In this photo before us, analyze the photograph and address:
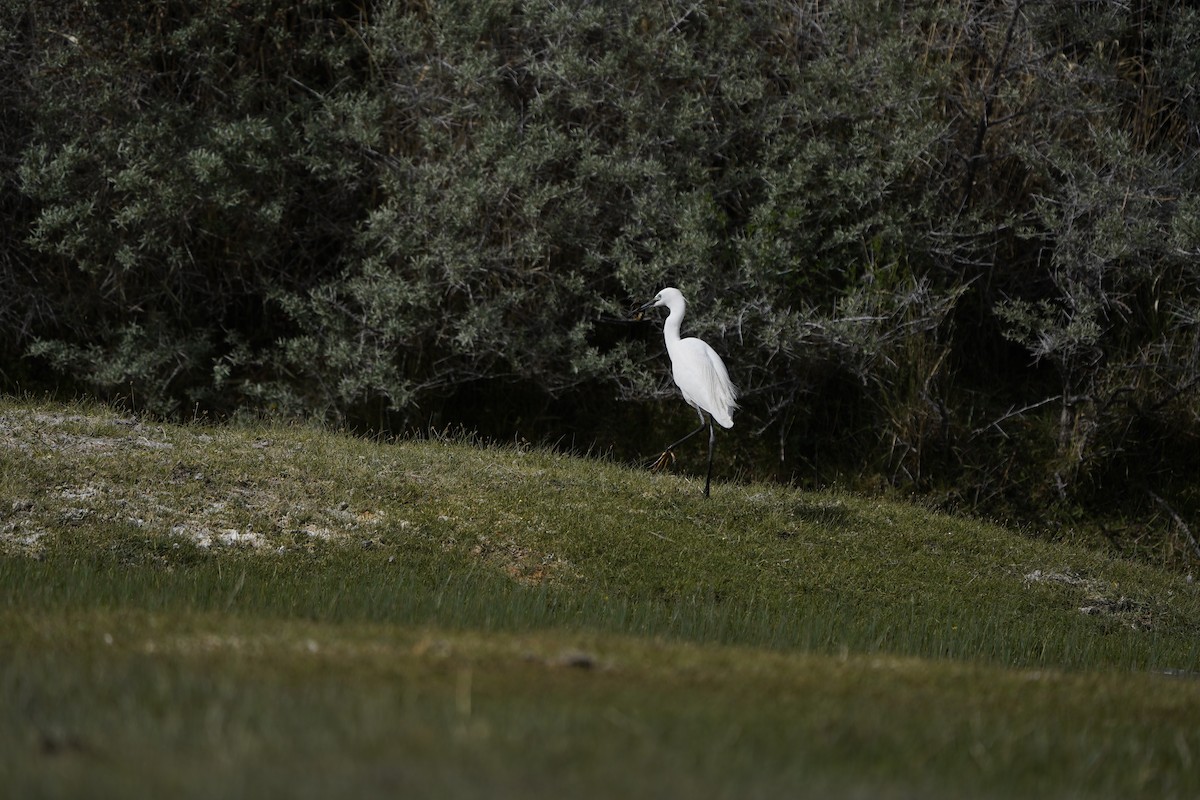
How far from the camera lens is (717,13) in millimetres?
14922

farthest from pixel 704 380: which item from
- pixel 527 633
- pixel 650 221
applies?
pixel 527 633

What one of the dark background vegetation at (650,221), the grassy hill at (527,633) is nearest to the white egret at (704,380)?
the grassy hill at (527,633)

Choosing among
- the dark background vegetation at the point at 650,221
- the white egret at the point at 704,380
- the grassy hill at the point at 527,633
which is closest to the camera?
the grassy hill at the point at 527,633

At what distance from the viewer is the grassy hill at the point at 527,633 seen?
359 cm

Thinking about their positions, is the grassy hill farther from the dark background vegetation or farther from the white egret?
the dark background vegetation

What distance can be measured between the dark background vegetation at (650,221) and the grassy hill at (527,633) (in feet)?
7.61

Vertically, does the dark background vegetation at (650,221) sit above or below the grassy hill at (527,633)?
above

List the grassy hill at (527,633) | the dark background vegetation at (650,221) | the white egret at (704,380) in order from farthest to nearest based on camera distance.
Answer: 1. the dark background vegetation at (650,221)
2. the white egret at (704,380)
3. the grassy hill at (527,633)

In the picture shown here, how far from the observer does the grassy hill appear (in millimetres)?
3594

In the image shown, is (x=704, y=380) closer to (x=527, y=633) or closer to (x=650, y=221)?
(x=650, y=221)

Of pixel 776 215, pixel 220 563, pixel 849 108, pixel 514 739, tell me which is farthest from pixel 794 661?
pixel 849 108

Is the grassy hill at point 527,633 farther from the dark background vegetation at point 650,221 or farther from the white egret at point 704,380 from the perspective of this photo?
the dark background vegetation at point 650,221

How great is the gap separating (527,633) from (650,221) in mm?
8422

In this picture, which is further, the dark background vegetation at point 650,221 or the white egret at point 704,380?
the dark background vegetation at point 650,221
